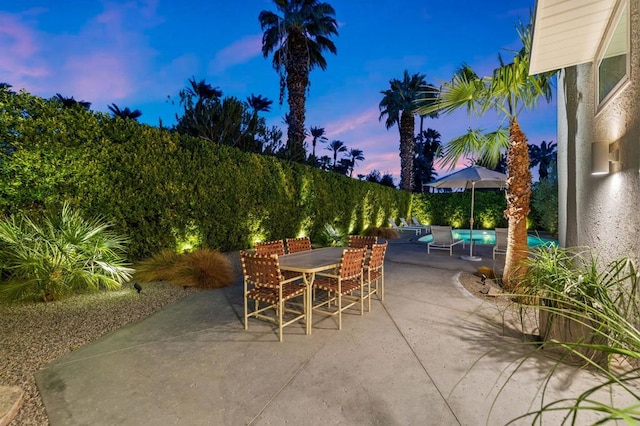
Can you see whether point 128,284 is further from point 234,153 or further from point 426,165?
point 426,165

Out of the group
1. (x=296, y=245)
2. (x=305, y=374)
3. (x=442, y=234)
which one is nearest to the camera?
(x=305, y=374)

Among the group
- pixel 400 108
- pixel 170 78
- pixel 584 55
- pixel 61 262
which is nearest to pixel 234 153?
pixel 61 262

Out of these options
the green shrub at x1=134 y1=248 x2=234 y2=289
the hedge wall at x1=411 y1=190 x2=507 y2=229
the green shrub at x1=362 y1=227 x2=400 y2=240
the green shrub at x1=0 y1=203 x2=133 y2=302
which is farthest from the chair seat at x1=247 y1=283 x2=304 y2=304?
the hedge wall at x1=411 y1=190 x2=507 y2=229

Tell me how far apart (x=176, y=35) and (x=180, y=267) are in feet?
72.2

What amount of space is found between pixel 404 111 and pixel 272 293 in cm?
2094

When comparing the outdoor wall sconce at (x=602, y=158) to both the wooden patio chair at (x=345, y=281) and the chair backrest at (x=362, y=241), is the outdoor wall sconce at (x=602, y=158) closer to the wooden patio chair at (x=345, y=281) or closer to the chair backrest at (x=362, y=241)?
the wooden patio chair at (x=345, y=281)

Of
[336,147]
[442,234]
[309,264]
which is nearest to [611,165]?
[309,264]

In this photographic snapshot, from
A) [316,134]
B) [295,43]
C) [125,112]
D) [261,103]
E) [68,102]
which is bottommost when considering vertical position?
[68,102]

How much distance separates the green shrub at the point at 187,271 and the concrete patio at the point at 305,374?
1.29 metres

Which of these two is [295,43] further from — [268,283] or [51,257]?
[268,283]

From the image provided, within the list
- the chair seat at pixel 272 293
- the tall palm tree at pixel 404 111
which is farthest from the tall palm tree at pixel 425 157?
the chair seat at pixel 272 293

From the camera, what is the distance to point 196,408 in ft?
7.63

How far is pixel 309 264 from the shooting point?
404 cm

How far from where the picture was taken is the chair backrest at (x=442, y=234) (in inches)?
375
